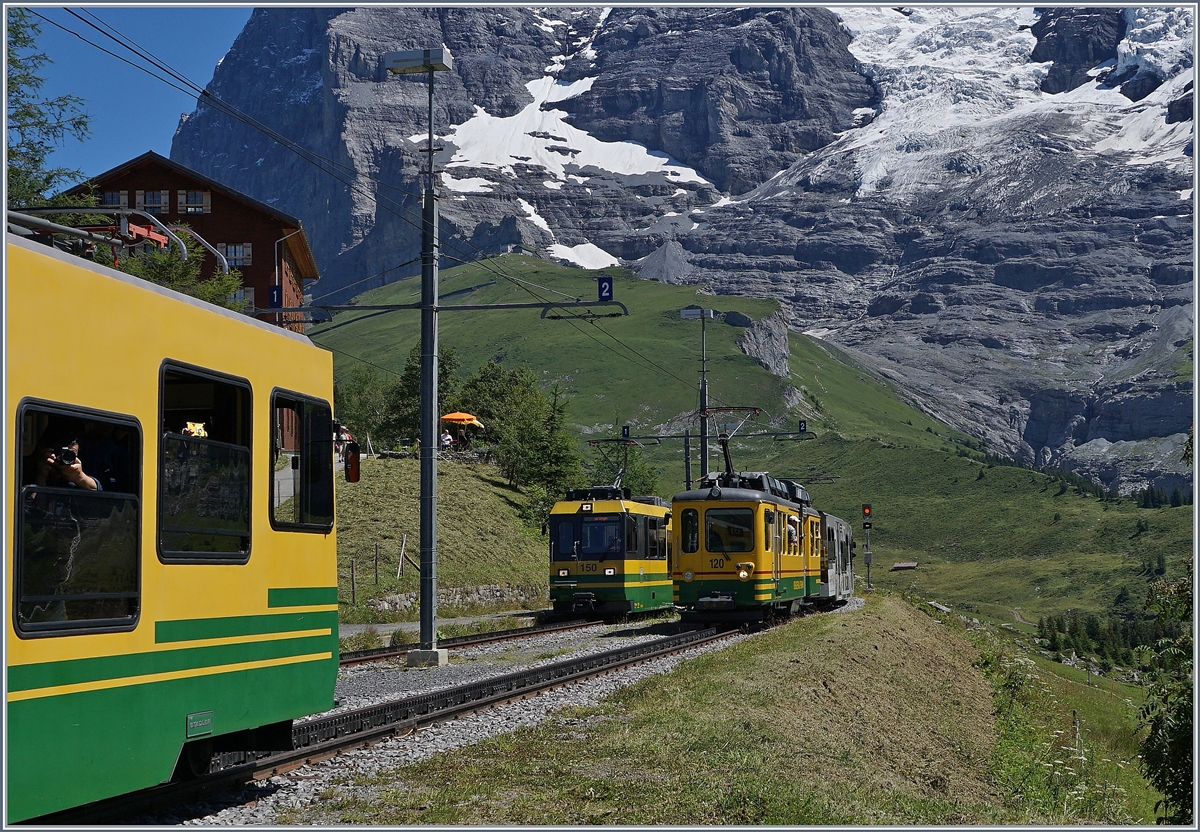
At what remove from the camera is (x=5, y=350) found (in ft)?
23.1

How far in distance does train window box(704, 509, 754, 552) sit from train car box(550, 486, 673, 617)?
5.18m

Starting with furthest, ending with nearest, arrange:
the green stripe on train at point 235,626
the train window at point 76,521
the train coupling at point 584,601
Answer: the train coupling at point 584,601 → the green stripe on train at point 235,626 → the train window at point 76,521

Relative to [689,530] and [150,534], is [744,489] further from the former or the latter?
[150,534]

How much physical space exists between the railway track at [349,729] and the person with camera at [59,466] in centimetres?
271

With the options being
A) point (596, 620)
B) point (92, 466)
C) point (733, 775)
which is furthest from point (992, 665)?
point (92, 466)

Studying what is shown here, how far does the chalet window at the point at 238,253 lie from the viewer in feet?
245

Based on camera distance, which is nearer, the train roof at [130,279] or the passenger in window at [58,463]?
the passenger in window at [58,463]

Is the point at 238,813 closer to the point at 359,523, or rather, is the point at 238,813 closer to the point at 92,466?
the point at 92,466

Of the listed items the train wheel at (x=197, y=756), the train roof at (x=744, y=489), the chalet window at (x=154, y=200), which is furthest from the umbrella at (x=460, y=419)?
the train wheel at (x=197, y=756)

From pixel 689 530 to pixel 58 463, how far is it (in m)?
24.2

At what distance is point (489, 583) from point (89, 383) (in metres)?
39.6

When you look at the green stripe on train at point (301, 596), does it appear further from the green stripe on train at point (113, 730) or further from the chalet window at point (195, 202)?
the chalet window at point (195, 202)

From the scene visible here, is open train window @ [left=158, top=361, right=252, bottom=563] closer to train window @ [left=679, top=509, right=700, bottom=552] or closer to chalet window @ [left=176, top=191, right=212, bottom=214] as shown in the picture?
train window @ [left=679, top=509, right=700, bottom=552]

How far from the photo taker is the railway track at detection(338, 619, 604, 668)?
930 inches
